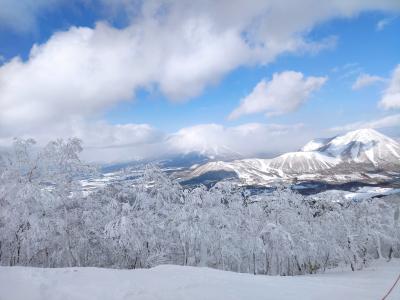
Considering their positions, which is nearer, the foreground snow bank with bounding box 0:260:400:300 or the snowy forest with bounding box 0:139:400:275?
the foreground snow bank with bounding box 0:260:400:300

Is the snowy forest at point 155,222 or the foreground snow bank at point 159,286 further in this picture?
the snowy forest at point 155,222

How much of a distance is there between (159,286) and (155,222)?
58.3ft

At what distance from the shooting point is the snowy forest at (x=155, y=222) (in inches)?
979

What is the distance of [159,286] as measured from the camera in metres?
13.7

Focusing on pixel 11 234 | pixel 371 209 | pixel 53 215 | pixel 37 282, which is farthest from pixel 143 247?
pixel 371 209

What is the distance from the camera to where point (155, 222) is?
1231 inches

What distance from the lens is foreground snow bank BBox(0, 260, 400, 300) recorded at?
41.9 ft

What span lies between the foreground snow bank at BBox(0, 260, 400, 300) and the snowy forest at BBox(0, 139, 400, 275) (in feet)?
32.5

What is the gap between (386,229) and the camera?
48688 mm

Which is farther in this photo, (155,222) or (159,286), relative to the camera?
Result: (155,222)

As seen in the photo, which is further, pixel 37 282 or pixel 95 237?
pixel 95 237

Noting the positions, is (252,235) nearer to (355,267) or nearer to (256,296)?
(355,267)

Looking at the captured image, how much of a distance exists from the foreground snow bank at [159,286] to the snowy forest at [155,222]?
990 centimetres

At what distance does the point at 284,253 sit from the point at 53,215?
24.3 metres
